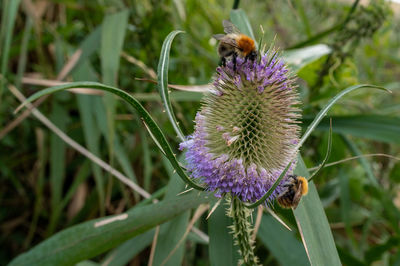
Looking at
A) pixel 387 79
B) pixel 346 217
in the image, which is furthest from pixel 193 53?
pixel 387 79

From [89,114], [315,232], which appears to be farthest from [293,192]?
[89,114]

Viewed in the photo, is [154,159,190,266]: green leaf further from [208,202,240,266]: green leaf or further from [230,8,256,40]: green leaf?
[230,8,256,40]: green leaf

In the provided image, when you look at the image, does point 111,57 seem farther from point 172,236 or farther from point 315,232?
point 315,232

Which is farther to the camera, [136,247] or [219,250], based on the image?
[136,247]

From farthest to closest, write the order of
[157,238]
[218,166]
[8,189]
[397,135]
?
1. [8,189]
2. [397,135]
3. [157,238]
4. [218,166]

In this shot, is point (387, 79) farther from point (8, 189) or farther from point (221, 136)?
point (8, 189)

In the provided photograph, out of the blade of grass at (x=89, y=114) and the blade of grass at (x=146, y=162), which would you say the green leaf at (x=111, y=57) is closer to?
the blade of grass at (x=89, y=114)

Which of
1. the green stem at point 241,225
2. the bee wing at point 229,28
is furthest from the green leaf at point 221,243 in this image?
the bee wing at point 229,28
